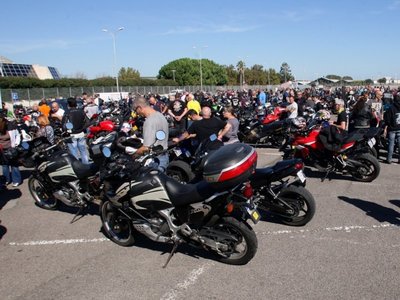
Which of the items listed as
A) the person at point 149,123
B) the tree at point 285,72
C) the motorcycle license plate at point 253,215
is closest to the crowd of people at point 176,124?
the person at point 149,123

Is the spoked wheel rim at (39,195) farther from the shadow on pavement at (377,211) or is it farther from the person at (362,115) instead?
the person at (362,115)

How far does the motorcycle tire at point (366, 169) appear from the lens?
23.5 feet

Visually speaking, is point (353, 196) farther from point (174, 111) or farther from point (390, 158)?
point (174, 111)

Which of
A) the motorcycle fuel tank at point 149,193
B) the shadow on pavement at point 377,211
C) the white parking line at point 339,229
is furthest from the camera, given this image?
the shadow on pavement at point 377,211

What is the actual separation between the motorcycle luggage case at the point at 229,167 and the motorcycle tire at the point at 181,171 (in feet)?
9.87

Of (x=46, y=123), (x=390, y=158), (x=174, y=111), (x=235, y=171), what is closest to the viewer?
(x=235, y=171)

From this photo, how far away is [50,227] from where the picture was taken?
18.3ft

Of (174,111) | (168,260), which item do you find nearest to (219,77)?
(174,111)

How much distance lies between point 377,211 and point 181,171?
128 inches

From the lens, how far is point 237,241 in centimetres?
400

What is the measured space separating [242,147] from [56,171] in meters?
3.35

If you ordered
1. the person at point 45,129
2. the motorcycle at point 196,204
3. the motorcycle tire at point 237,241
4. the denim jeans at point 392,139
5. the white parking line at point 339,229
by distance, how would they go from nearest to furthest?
the motorcycle at point 196,204 → the motorcycle tire at point 237,241 → the white parking line at point 339,229 → the person at point 45,129 → the denim jeans at point 392,139

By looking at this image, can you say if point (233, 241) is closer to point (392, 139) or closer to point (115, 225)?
point (115, 225)

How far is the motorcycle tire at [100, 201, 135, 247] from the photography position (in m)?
4.79
